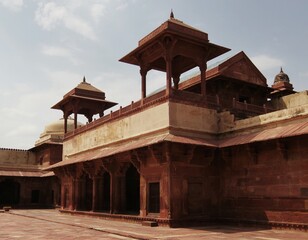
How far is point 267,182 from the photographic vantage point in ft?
45.5

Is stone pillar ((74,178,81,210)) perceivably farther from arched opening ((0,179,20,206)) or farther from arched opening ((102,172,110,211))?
arched opening ((0,179,20,206))

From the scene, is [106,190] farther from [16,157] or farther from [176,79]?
[16,157]

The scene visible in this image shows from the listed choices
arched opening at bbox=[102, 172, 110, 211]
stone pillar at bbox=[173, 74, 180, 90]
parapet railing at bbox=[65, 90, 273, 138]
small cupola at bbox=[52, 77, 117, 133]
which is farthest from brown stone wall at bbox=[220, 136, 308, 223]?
small cupola at bbox=[52, 77, 117, 133]

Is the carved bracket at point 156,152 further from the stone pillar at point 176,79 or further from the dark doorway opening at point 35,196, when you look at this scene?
the dark doorway opening at point 35,196

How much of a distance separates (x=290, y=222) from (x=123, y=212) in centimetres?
826

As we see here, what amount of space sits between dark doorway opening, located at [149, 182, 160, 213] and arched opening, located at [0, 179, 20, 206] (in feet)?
78.3

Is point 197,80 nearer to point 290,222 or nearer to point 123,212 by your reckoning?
point 123,212

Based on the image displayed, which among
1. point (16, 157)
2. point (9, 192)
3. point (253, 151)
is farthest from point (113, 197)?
point (16, 157)

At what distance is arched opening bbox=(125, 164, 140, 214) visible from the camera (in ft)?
70.3

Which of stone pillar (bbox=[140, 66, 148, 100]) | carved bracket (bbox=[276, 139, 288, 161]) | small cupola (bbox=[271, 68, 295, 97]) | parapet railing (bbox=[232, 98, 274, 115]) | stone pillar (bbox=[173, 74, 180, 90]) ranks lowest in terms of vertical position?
carved bracket (bbox=[276, 139, 288, 161])

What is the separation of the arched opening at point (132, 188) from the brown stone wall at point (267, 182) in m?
6.82

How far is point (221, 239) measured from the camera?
10.5m

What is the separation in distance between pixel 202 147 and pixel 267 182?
2803 millimetres

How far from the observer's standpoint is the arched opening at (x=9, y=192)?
1420 inches
